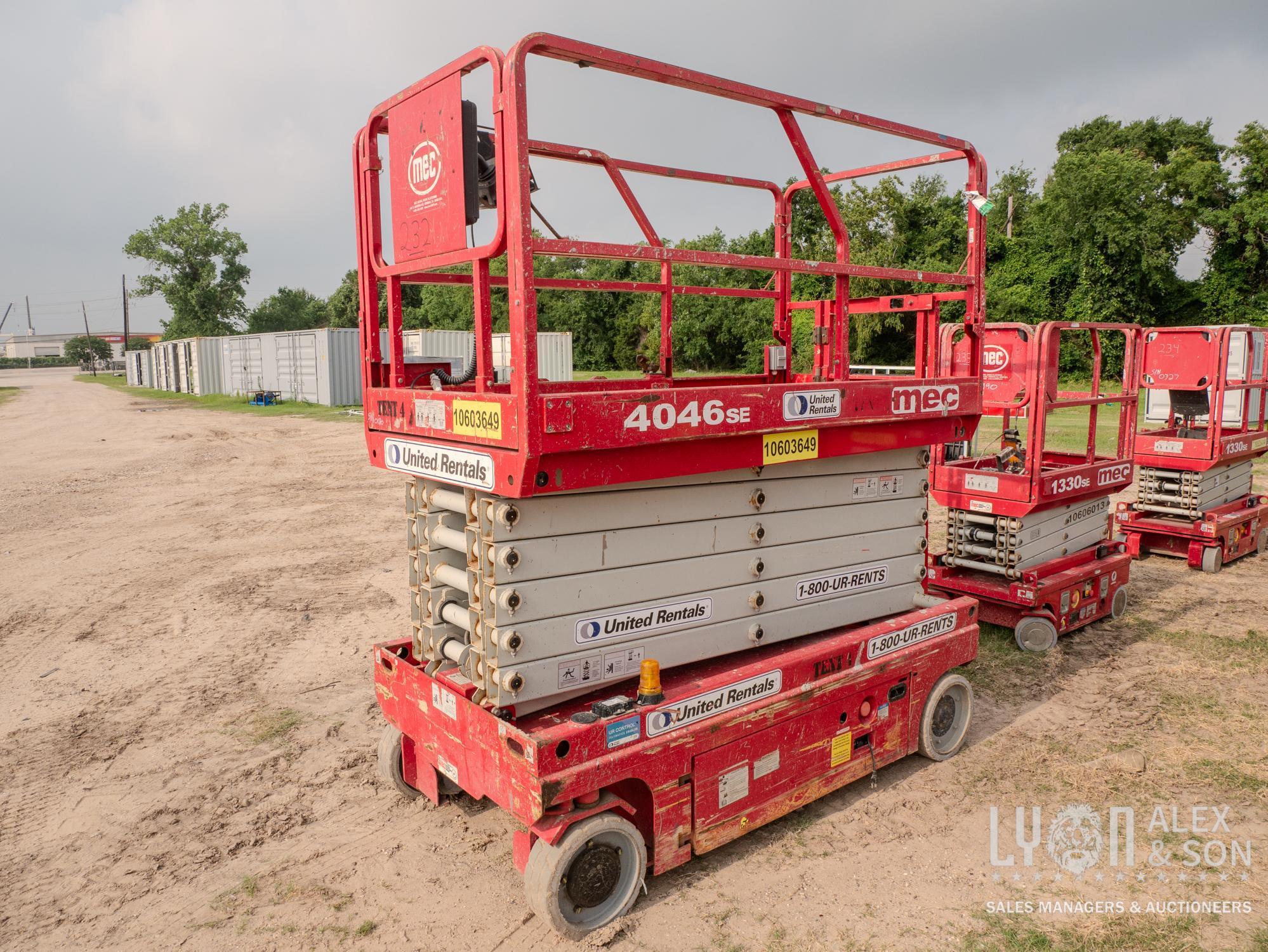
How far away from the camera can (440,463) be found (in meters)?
3.66

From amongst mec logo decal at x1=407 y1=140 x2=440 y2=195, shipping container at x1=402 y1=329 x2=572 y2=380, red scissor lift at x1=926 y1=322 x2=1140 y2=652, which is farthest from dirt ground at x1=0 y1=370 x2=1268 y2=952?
shipping container at x1=402 y1=329 x2=572 y2=380

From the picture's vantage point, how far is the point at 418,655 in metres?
4.34

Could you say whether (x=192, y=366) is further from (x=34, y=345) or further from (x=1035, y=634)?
(x=34, y=345)

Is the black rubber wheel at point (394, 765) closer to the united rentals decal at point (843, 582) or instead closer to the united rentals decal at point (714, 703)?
the united rentals decal at point (714, 703)

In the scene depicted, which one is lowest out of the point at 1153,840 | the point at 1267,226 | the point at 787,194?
the point at 1153,840

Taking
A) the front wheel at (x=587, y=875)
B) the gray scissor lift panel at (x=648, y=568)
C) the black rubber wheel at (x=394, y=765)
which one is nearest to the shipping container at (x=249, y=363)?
the black rubber wheel at (x=394, y=765)

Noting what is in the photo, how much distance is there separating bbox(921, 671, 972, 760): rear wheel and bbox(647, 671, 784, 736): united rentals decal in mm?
1339

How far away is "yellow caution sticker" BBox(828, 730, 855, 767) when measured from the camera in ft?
14.4

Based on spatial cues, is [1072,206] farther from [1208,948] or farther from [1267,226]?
[1208,948]

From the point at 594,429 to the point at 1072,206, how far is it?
35020mm

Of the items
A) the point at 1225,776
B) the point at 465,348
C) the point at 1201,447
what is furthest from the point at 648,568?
the point at 465,348

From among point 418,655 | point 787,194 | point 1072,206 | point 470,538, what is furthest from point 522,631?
point 1072,206

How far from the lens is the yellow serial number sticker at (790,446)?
3.96 meters

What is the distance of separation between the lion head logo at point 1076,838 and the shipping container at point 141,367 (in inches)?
2248
